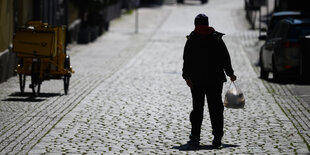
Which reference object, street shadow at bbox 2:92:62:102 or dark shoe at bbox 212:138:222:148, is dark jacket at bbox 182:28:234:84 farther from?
street shadow at bbox 2:92:62:102

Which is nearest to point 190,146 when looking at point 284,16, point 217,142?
point 217,142

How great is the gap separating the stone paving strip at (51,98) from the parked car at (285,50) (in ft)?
12.7

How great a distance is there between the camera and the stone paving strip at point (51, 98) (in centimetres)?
1196

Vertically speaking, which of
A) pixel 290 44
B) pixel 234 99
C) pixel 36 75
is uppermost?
pixel 234 99

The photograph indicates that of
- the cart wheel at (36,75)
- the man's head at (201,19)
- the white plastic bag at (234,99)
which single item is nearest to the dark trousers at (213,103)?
the white plastic bag at (234,99)

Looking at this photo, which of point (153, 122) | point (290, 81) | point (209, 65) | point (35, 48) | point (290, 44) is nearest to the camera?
point (209, 65)

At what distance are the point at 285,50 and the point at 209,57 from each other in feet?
32.1

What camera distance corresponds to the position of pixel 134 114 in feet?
47.5

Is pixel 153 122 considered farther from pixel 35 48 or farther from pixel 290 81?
pixel 290 81

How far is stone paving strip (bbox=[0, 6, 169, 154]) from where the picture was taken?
11961 mm

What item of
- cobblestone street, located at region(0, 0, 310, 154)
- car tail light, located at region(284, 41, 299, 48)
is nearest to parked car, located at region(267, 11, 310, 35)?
cobblestone street, located at region(0, 0, 310, 154)

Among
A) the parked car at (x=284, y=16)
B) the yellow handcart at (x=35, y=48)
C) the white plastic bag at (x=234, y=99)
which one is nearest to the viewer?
the white plastic bag at (x=234, y=99)

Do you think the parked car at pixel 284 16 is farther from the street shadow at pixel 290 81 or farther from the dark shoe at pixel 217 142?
the dark shoe at pixel 217 142

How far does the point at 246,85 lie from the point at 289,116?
5.67 meters
